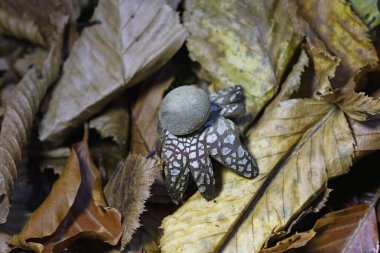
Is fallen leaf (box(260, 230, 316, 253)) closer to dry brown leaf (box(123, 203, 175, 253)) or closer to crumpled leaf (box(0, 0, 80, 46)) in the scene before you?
dry brown leaf (box(123, 203, 175, 253))

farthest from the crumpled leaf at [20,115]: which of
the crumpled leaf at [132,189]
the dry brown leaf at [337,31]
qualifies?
the dry brown leaf at [337,31]

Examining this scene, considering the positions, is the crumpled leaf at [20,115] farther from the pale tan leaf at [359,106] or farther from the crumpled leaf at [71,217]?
the pale tan leaf at [359,106]

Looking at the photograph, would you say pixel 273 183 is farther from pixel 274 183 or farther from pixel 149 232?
pixel 149 232

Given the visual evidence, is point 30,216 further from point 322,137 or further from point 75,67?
point 322,137

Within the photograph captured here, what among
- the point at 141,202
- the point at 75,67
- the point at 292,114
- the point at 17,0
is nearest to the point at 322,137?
the point at 292,114

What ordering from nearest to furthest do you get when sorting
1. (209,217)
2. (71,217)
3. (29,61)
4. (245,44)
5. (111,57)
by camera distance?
(209,217), (71,217), (245,44), (111,57), (29,61)

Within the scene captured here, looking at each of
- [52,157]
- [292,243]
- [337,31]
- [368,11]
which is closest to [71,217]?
[52,157]
